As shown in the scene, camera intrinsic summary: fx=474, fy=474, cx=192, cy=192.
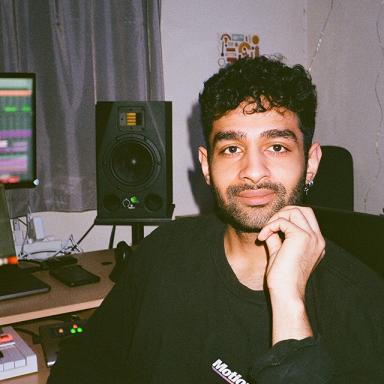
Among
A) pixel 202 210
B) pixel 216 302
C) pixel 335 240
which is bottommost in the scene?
pixel 202 210

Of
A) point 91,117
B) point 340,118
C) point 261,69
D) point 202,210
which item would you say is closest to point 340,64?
point 340,118

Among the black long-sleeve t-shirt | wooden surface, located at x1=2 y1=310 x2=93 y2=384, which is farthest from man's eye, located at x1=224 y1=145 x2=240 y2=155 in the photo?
wooden surface, located at x1=2 y1=310 x2=93 y2=384

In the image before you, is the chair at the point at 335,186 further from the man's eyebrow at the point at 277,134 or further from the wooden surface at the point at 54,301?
the man's eyebrow at the point at 277,134

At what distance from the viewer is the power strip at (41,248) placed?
2.04 meters

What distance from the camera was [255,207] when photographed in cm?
107

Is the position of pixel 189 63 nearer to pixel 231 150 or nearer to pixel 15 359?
pixel 231 150

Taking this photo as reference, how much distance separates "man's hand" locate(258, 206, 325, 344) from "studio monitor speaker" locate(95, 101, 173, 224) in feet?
2.98

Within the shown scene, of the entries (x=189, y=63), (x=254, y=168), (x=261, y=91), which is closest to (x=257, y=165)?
(x=254, y=168)

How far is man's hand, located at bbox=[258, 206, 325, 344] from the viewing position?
0.87 meters

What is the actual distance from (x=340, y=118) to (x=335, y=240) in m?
2.10

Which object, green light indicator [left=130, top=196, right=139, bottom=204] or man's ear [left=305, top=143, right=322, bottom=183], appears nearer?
man's ear [left=305, top=143, right=322, bottom=183]

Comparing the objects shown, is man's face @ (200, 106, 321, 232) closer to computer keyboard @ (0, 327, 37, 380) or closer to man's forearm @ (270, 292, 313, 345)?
man's forearm @ (270, 292, 313, 345)

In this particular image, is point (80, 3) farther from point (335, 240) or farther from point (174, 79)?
point (335, 240)

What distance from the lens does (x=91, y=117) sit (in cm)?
242
